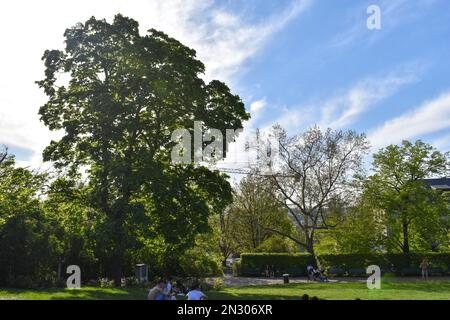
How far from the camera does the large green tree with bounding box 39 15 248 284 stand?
24.5 metres

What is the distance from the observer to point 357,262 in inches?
1700

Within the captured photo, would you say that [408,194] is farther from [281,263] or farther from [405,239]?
[281,263]

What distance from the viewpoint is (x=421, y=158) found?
147ft

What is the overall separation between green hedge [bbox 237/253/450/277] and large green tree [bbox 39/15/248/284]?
66.5 feet

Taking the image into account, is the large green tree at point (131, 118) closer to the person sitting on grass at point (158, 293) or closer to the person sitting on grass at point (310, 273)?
the person sitting on grass at point (158, 293)

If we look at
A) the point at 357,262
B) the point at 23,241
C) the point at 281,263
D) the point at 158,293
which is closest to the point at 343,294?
the point at 158,293

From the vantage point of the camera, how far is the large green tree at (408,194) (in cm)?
4247

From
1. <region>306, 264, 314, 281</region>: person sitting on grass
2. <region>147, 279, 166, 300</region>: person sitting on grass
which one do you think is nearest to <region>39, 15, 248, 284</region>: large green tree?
<region>147, 279, 166, 300</region>: person sitting on grass

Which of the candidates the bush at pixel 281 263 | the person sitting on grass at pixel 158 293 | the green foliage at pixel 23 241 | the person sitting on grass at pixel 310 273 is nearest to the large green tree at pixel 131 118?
the green foliage at pixel 23 241

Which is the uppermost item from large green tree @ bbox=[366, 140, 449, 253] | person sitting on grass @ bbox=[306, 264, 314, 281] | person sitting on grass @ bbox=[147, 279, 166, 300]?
large green tree @ bbox=[366, 140, 449, 253]

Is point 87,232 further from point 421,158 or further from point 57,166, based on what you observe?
point 421,158

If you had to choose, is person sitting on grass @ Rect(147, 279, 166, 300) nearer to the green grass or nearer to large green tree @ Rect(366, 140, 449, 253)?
the green grass

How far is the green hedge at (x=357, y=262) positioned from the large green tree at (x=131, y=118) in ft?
66.5

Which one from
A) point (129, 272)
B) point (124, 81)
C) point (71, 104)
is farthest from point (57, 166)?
point (129, 272)
